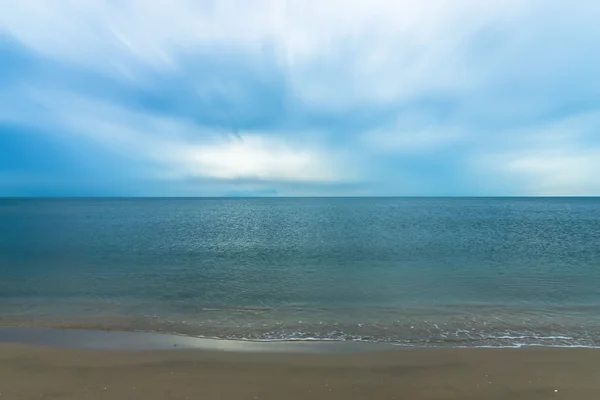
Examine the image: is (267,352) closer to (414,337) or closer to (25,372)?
(414,337)

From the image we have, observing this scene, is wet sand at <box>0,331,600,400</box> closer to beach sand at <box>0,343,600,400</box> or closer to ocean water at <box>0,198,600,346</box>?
beach sand at <box>0,343,600,400</box>

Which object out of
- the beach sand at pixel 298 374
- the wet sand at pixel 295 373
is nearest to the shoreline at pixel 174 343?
the wet sand at pixel 295 373

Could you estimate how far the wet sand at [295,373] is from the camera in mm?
7340

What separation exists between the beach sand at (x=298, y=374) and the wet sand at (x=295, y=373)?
25 mm

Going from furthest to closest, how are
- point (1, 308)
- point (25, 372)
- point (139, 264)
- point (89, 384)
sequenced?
point (139, 264) < point (1, 308) < point (25, 372) < point (89, 384)

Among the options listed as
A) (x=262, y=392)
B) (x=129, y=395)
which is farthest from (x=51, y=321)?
(x=262, y=392)

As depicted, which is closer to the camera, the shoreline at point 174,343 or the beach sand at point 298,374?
the beach sand at point 298,374

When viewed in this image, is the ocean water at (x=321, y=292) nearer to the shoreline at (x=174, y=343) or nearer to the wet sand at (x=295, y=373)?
the shoreline at (x=174, y=343)

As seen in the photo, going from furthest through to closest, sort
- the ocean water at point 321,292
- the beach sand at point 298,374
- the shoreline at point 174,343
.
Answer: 1. the ocean water at point 321,292
2. the shoreline at point 174,343
3. the beach sand at point 298,374

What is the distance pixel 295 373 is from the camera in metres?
8.26

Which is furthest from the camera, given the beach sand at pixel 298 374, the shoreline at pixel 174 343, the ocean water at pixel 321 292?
the ocean water at pixel 321 292

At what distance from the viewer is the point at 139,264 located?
920 inches

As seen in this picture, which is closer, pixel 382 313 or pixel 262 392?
pixel 262 392

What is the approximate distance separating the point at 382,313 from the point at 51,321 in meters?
13.5
